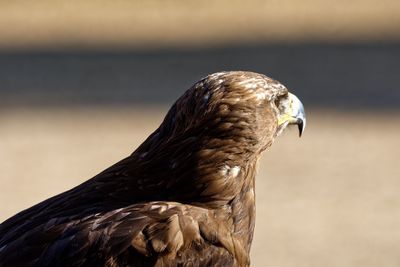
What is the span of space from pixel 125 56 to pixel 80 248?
11.1 metres

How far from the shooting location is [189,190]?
4891 mm

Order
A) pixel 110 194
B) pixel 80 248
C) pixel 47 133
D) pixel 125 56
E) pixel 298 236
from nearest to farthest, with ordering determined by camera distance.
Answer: pixel 80 248
pixel 110 194
pixel 298 236
pixel 47 133
pixel 125 56

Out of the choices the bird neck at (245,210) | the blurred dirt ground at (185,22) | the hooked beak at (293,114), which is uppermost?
the hooked beak at (293,114)

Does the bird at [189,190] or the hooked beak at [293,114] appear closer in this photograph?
the bird at [189,190]

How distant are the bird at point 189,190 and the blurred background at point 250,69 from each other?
164 inches

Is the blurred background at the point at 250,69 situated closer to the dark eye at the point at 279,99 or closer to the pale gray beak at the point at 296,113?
the pale gray beak at the point at 296,113

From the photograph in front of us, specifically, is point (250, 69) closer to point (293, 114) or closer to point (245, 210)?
point (293, 114)

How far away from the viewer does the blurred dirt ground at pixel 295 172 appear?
31.7 ft

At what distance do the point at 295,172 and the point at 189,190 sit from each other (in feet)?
21.8

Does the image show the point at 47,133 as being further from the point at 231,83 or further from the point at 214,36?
the point at 231,83

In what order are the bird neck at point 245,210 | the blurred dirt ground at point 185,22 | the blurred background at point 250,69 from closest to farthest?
1. the bird neck at point 245,210
2. the blurred background at point 250,69
3. the blurred dirt ground at point 185,22

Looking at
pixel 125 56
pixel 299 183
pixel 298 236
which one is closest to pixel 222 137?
pixel 298 236

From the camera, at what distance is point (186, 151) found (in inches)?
191

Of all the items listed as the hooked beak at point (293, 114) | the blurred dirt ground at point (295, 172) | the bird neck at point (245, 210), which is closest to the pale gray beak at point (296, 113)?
the hooked beak at point (293, 114)
